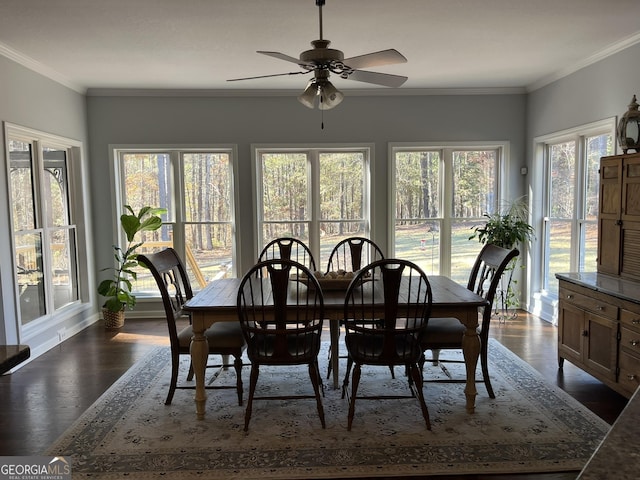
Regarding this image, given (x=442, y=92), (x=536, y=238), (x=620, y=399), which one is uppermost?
(x=442, y=92)

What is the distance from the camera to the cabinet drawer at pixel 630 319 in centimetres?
284

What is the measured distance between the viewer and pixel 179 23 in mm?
3408

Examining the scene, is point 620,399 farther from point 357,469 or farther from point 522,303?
point 522,303

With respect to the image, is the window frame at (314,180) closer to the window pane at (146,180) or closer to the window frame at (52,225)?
the window pane at (146,180)

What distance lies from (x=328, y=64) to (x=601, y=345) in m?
2.66

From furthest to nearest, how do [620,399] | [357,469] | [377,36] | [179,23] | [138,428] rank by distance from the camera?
[377,36], [179,23], [620,399], [138,428], [357,469]

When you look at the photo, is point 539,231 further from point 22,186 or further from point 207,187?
point 22,186

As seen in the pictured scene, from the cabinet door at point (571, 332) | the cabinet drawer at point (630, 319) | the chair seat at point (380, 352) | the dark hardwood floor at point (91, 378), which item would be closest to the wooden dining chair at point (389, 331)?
the chair seat at point (380, 352)

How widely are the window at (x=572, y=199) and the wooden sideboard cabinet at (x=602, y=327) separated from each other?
1303 mm

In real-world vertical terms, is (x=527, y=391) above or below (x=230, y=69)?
below

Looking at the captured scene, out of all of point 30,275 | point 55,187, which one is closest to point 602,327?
point 30,275

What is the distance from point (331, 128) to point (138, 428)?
3.96 meters

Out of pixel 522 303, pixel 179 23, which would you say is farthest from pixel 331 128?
pixel 522 303

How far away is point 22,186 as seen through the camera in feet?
14.2
